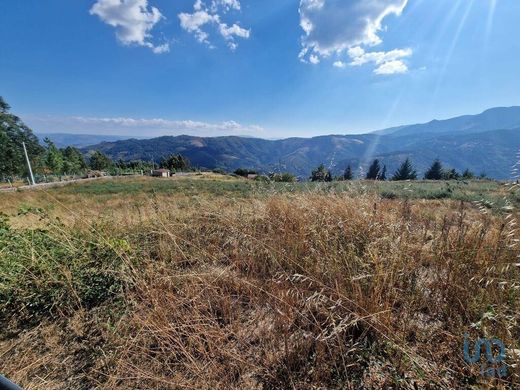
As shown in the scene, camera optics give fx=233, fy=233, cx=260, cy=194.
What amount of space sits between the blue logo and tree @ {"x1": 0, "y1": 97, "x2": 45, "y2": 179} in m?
59.0

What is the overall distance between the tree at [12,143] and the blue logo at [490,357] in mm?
58985

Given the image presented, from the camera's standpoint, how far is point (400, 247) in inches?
70.1

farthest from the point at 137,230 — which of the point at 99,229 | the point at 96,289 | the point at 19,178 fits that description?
the point at 19,178

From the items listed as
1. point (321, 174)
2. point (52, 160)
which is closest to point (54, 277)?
point (321, 174)

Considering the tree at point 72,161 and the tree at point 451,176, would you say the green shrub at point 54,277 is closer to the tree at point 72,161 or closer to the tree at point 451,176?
the tree at point 451,176

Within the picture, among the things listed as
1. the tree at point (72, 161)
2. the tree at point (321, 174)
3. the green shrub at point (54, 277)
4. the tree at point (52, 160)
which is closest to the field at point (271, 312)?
the green shrub at point (54, 277)

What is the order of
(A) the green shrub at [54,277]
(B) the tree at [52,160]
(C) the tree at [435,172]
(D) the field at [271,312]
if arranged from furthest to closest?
(B) the tree at [52,160], (C) the tree at [435,172], (A) the green shrub at [54,277], (D) the field at [271,312]

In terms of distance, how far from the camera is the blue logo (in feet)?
3.48

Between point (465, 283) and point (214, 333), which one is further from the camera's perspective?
point (465, 283)

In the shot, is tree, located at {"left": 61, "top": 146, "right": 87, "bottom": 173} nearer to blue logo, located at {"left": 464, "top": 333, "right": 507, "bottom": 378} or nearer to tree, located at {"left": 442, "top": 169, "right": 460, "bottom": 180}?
blue logo, located at {"left": 464, "top": 333, "right": 507, "bottom": 378}

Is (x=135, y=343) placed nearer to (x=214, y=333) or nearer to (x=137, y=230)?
(x=214, y=333)

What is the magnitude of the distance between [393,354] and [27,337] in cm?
246

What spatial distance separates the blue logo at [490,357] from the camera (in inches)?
41.8

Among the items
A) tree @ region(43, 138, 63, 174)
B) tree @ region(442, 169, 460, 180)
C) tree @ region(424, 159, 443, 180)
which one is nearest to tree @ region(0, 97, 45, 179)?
tree @ region(43, 138, 63, 174)
